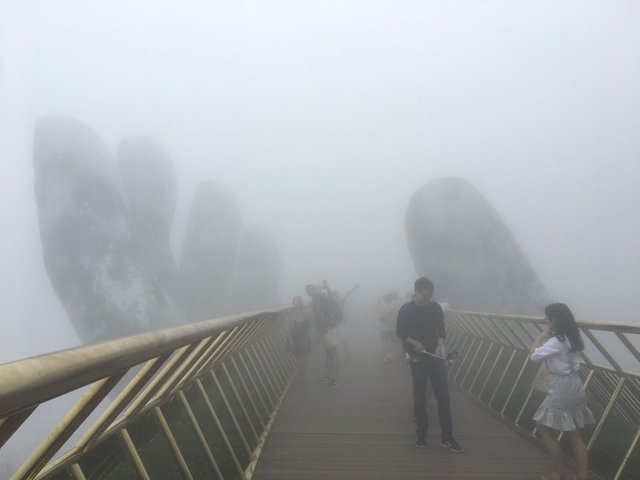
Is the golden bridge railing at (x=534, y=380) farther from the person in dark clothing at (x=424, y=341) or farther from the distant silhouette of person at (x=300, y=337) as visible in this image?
the distant silhouette of person at (x=300, y=337)

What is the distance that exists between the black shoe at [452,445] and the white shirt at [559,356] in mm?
1152

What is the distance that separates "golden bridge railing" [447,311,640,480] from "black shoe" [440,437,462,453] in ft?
2.62

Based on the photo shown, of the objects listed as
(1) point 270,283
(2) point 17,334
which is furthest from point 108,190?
(2) point 17,334

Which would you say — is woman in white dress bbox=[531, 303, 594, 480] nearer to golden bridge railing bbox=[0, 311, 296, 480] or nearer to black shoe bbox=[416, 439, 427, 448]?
black shoe bbox=[416, 439, 427, 448]

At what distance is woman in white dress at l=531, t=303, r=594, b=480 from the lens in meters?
3.39

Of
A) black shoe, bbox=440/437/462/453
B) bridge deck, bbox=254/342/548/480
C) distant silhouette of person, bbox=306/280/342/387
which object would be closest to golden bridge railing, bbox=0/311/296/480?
bridge deck, bbox=254/342/548/480

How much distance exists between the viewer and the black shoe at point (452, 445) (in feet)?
13.6

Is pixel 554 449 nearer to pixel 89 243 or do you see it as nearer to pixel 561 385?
pixel 561 385

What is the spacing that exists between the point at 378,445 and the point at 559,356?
5.66 feet

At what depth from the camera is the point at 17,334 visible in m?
53.6

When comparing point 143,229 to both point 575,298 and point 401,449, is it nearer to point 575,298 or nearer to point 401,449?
point 575,298

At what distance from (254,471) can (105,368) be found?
9.26ft

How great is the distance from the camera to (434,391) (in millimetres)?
4395

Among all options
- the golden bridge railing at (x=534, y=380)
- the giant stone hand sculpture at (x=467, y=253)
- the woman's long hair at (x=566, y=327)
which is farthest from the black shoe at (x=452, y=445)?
the giant stone hand sculpture at (x=467, y=253)
